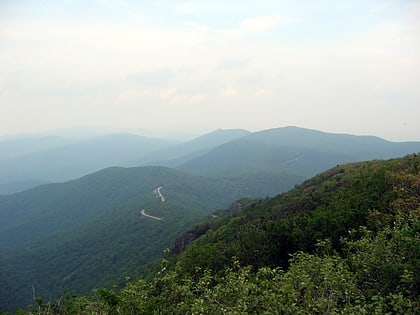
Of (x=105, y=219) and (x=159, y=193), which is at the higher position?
(x=159, y=193)

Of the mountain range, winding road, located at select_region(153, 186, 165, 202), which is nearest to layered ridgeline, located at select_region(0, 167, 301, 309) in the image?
winding road, located at select_region(153, 186, 165, 202)

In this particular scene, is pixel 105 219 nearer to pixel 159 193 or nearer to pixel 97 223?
pixel 97 223

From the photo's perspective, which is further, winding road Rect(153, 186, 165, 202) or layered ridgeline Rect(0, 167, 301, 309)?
winding road Rect(153, 186, 165, 202)

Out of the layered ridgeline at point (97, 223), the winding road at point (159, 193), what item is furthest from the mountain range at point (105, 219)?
the layered ridgeline at point (97, 223)

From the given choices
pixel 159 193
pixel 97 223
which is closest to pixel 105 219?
pixel 97 223

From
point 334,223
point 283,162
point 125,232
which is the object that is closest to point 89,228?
point 125,232

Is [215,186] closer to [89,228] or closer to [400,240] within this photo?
[89,228]

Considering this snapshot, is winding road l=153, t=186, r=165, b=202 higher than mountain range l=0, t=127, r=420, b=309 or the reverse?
higher

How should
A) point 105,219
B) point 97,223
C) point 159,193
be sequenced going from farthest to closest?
point 159,193
point 105,219
point 97,223

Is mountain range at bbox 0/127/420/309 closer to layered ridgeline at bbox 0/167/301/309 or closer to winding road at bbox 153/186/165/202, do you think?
winding road at bbox 153/186/165/202
